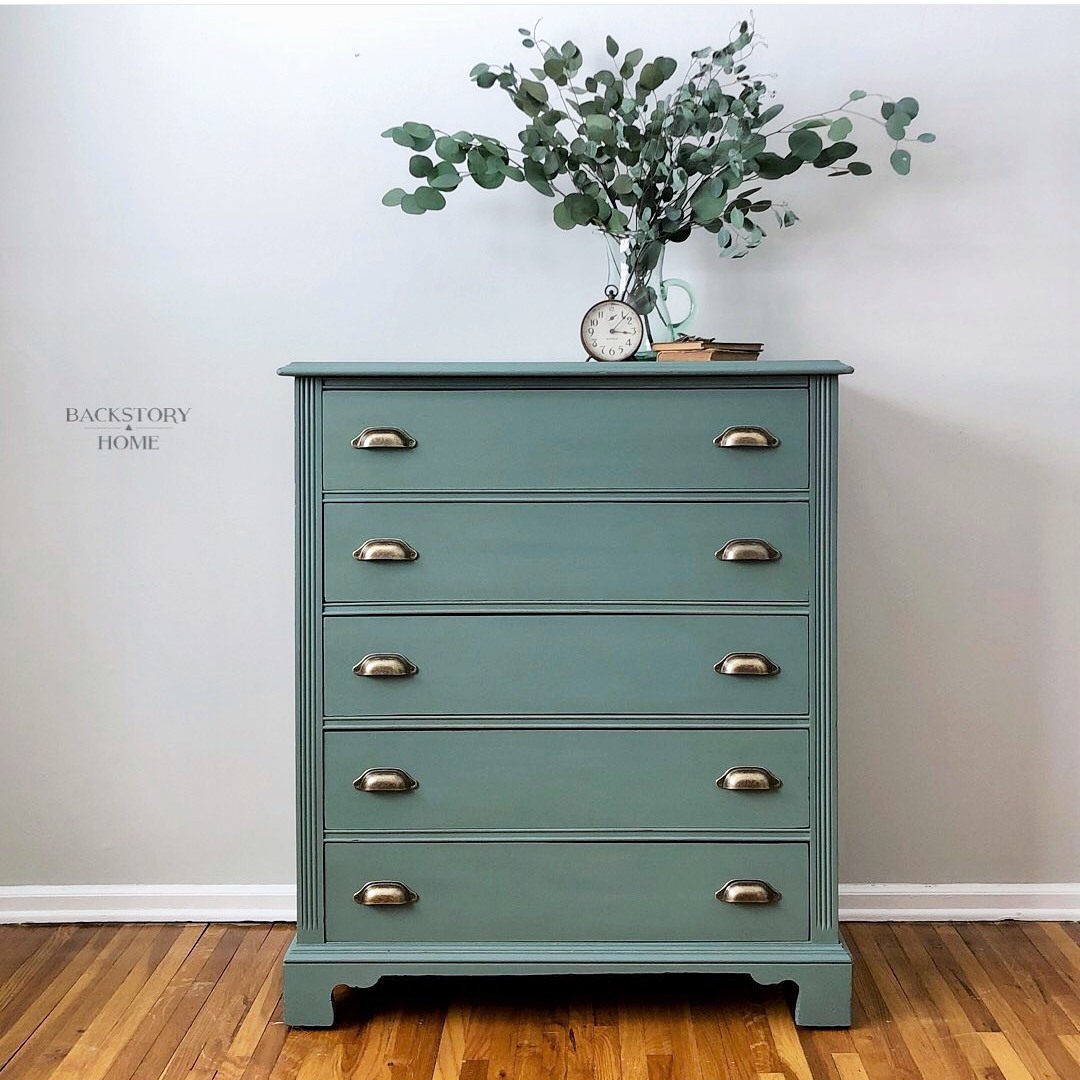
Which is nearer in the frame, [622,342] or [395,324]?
[622,342]

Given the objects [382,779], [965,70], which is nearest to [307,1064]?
[382,779]

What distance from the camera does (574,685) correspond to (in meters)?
1.84

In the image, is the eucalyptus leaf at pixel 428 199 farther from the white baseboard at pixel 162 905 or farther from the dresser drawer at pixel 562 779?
the white baseboard at pixel 162 905

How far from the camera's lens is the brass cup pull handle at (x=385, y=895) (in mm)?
1843

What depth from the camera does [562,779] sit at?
185 cm

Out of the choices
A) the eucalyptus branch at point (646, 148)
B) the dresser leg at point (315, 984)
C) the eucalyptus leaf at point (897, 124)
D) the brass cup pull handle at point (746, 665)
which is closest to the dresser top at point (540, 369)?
the eucalyptus branch at point (646, 148)

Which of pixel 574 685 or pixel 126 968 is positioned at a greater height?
pixel 574 685

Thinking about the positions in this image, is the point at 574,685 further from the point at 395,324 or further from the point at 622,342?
the point at 395,324

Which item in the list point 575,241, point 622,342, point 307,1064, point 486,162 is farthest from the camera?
point 575,241

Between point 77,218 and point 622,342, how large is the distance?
126cm

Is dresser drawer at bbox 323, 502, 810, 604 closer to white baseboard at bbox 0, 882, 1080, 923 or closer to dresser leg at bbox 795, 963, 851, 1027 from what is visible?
dresser leg at bbox 795, 963, 851, 1027

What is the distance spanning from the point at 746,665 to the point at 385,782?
2.20 ft

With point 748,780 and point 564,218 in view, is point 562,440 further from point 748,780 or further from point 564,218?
point 748,780

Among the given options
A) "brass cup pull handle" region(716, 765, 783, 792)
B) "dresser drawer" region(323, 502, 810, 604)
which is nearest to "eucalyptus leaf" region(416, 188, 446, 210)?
"dresser drawer" region(323, 502, 810, 604)
